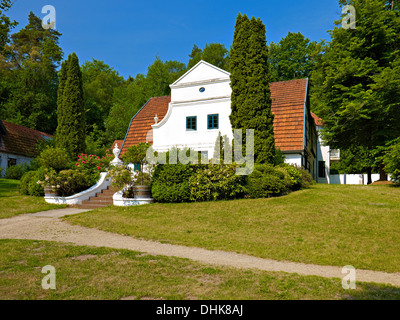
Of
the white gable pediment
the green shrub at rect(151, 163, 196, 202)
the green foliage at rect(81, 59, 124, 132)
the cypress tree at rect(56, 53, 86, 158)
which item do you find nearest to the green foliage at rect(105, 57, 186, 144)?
the green foliage at rect(81, 59, 124, 132)

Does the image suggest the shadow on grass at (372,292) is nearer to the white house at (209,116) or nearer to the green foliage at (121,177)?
the green foliage at (121,177)

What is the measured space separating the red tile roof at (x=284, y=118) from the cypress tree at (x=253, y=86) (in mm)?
3425

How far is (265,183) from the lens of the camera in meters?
12.9

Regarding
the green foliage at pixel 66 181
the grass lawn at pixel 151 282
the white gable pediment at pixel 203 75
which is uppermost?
the white gable pediment at pixel 203 75

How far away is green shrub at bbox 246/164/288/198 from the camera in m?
13.0

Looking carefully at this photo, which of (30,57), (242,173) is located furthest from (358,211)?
(30,57)

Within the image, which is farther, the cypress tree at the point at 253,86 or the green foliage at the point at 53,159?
the green foliage at the point at 53,159

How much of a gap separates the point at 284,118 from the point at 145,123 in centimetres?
1225

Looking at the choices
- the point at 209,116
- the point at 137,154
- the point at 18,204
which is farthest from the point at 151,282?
the point at 209,116

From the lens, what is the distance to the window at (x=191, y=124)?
20.8 m

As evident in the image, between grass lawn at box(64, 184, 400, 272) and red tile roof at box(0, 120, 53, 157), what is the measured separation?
845 inches

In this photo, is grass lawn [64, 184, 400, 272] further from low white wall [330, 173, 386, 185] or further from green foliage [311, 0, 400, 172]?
low white wall [330, 173, 386, 185]

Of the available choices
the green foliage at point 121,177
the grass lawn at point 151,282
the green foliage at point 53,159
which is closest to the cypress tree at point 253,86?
the green foliage at point 121,177
